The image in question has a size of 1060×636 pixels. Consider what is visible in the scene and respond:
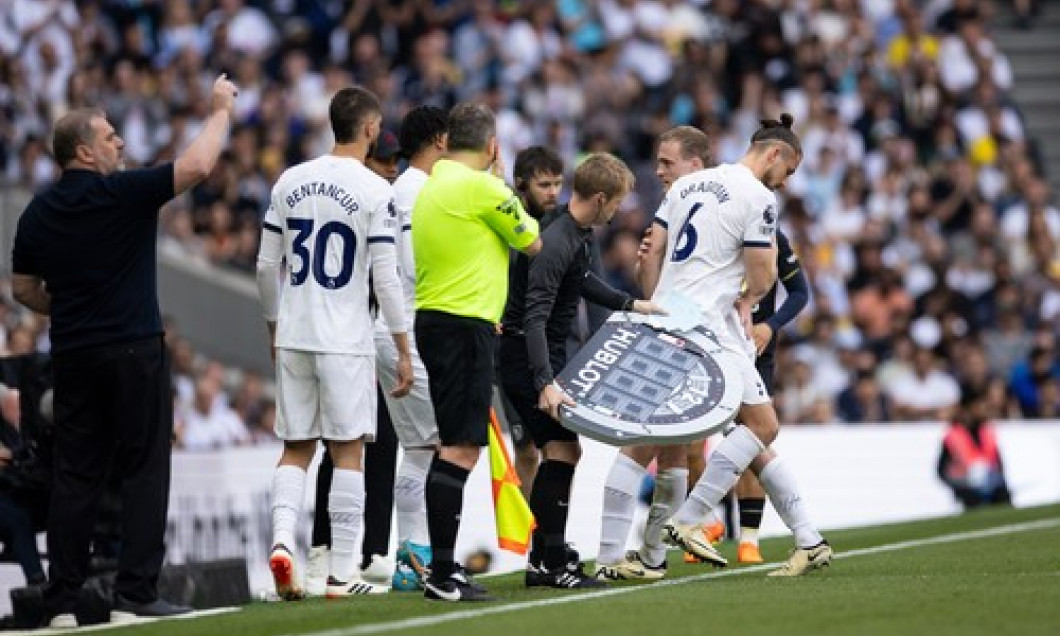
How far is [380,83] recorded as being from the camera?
26.0 meters

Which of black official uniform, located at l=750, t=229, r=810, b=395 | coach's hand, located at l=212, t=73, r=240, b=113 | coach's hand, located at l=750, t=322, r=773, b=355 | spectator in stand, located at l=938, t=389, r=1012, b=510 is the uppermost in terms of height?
coach's hand, located at l=212, t=73, r=240, b=113

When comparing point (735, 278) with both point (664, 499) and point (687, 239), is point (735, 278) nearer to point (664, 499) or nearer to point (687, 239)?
point (687, 239)

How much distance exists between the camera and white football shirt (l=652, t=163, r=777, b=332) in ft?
40.3

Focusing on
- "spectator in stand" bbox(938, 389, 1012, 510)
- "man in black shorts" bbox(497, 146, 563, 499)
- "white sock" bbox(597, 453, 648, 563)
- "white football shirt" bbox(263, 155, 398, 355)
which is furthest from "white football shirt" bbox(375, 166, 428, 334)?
"spectator in stand" bbox(938, 389, 1012, 510)

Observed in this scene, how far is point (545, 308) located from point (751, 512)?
328cm

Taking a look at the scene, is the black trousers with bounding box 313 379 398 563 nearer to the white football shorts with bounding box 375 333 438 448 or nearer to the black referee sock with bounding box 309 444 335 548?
the black referee sock with bounding box 309 444 335 548

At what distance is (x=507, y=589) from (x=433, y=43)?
48.8 ft

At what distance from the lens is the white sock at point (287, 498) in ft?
39.5

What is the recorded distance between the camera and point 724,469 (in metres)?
12.5

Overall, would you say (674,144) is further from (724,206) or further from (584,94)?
(584,94)

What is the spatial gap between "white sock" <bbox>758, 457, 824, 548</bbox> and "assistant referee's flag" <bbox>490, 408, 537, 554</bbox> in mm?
1169

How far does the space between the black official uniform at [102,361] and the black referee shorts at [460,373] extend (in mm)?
1222

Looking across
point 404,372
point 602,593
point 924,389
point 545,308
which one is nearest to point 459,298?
point 545,308

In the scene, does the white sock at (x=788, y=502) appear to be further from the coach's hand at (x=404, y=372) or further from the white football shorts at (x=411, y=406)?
the coach's hand at (x=404, y=372)
